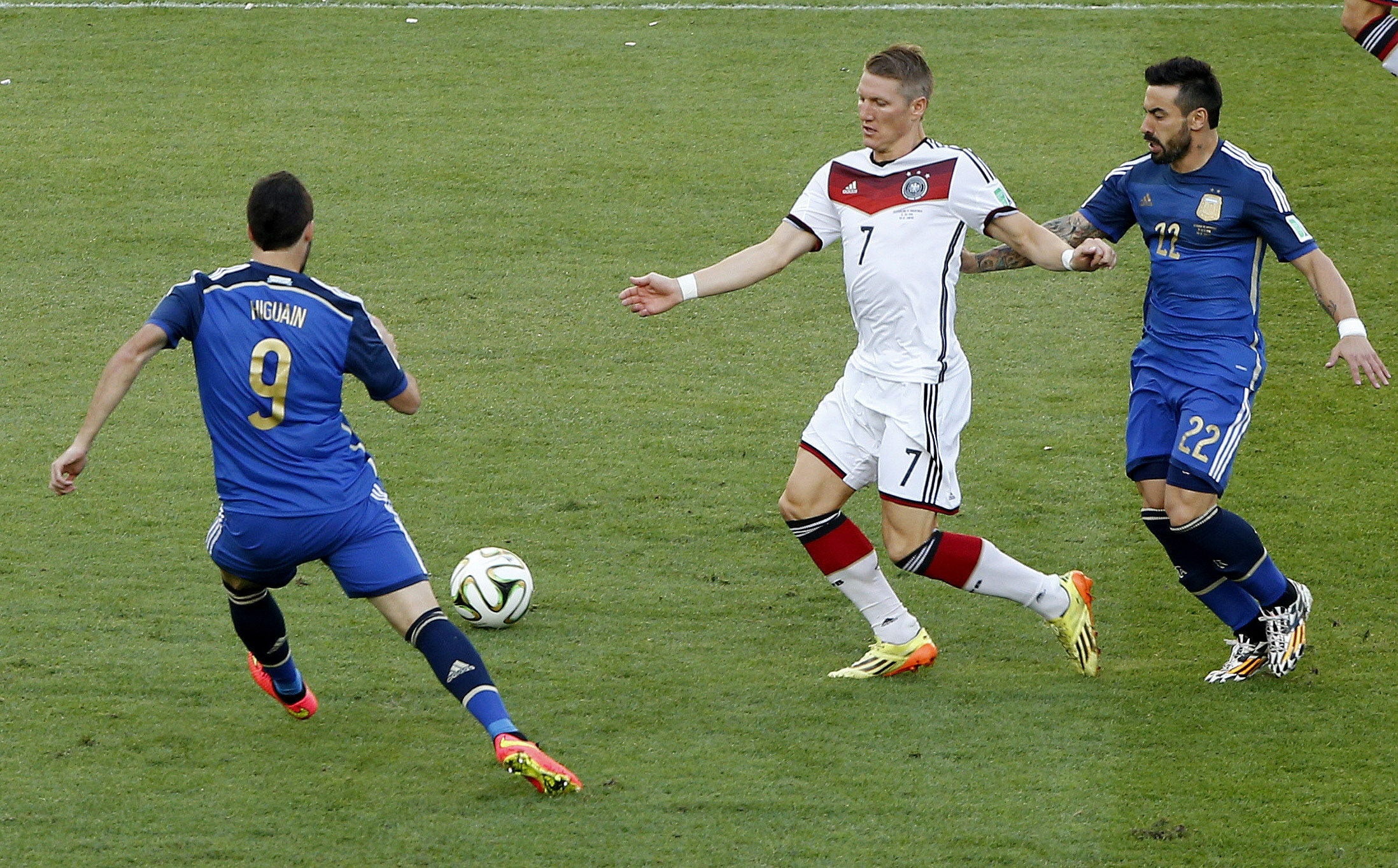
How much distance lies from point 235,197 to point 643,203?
2.65 meters

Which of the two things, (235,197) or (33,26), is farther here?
(33,26)

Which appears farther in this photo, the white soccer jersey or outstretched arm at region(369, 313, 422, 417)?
the white soccer jersey

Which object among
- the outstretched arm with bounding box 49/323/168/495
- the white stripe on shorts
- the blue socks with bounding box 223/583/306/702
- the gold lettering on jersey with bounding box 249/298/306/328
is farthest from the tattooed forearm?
the outstretched arm with bounding box 49/323/168/495

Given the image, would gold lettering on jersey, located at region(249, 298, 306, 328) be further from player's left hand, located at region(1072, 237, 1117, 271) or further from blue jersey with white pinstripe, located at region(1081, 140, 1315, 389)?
blue jersey with white pinstripe, located at region(1081, 140, 1315, 389)

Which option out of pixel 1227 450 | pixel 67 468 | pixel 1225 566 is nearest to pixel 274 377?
pixel 67 468

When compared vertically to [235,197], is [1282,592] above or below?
above

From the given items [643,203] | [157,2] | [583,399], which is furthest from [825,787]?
[157,2]

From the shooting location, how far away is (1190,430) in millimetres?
5531

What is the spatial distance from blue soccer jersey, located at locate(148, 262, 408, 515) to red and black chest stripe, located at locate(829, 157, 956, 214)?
1696mm

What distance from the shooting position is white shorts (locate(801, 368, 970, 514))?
18.5 ft

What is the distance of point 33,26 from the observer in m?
13.8

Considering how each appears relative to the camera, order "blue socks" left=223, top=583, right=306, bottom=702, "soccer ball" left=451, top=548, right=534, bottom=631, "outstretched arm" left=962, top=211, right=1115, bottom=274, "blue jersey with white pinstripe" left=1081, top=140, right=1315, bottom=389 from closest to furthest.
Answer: "blue socks" left=223, top=583, right=306, bottom=702
"blue jersey with white pinstripe" left=1081, top=140, right=1315, bottom=389
"outstretched arm" left=962, top=211, right=1115, bottom=274
"soccer ball" left=451, top=548, right=534, bottom=631

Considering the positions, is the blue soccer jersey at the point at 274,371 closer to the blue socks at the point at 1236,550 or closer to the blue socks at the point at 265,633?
the blue socks at the point at 265,633

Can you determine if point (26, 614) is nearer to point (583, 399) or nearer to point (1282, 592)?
point (583, 399)
